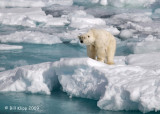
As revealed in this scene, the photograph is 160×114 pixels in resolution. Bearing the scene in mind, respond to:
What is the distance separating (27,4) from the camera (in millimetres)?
16750

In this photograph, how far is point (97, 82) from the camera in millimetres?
4281

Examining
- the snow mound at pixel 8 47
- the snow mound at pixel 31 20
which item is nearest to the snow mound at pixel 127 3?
the snow mound at pixel 31 20

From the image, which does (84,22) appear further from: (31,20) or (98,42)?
(98,42)

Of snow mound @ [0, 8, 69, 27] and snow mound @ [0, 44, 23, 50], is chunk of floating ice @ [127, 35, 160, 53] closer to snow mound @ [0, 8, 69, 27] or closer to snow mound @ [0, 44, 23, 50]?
snow mound @ [0, 44, 23, 50]

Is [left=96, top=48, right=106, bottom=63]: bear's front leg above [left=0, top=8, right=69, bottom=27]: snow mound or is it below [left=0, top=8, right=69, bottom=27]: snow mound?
above

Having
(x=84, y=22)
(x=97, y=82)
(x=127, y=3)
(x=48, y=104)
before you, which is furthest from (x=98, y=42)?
(x=127, y=3)

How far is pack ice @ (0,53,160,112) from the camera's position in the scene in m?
3.84

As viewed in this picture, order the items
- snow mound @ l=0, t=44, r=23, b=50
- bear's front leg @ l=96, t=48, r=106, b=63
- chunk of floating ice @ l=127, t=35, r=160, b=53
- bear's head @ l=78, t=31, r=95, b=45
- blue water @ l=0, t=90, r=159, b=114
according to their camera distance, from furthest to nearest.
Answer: snow mound @ l=0, t=44, r=23, b=50 → chunk of floating ice @ l=127, t=35, r=160, b=53 → bear's front leg @ l=96, t=48, r=106, b=63 → bear's head @ l=78, t=31, r=95, b=45 → blue water @ l=0, t=90, r=159, b=114

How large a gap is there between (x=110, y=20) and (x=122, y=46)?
423 cm

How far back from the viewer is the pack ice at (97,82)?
12.6 feet

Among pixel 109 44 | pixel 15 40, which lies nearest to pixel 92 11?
pixel 15 40

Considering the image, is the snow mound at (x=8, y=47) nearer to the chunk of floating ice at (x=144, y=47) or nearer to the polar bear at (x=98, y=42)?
the chunk of floating ice at (x=144, y=47)

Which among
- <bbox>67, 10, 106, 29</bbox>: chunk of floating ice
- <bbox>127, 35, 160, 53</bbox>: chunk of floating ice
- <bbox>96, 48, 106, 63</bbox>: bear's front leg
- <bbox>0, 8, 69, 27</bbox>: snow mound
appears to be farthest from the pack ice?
<bbox>0, 8, 69, 27</bbox>: snow mound

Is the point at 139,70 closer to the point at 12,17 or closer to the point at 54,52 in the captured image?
the point at 54,52
